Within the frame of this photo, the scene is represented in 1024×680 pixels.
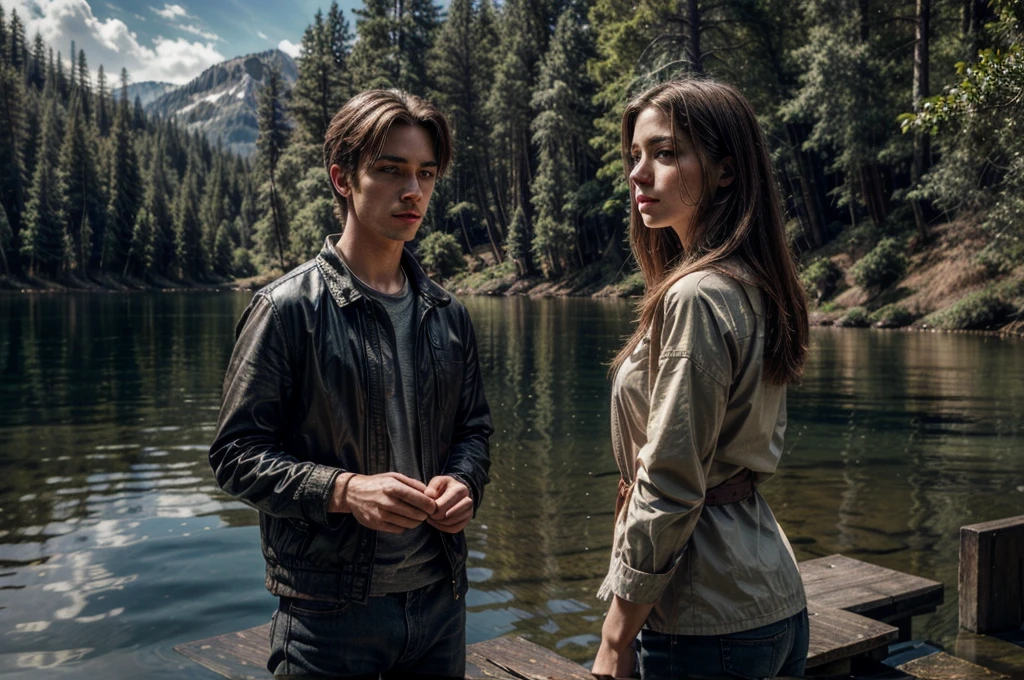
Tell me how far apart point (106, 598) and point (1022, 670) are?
207 inches

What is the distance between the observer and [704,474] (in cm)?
207

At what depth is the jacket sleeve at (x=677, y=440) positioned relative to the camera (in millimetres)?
2027

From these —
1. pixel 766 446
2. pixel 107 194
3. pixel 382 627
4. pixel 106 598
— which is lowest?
pixel 106 598

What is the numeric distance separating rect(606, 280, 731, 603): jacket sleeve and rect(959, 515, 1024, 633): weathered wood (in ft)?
10.3

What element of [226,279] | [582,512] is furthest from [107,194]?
[582,512]

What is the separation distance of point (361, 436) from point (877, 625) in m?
2.76

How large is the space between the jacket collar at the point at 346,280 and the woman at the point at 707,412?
0.59m

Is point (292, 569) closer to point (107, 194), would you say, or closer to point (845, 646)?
point (845, 646)

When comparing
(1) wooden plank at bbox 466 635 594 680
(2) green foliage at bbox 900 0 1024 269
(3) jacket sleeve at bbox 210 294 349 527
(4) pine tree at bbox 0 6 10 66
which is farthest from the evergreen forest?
(4) pine tree at bbox 0 6 10 66

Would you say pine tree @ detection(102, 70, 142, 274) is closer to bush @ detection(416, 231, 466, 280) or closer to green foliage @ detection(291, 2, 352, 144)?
green foliage @ detection(291, 2, 352, 144)

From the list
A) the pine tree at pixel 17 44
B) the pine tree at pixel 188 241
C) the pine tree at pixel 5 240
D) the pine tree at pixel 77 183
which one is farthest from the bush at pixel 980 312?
the pine tree at pixel 17 44

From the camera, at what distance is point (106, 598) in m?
6.06

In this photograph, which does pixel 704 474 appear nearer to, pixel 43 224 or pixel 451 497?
pixel 451 497

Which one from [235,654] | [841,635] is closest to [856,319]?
[841,635]
